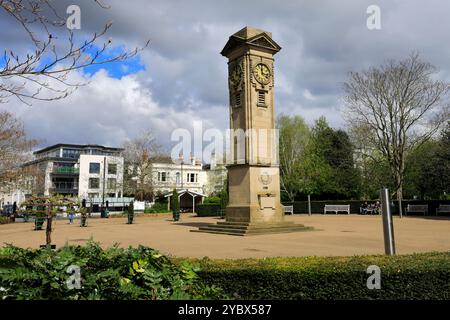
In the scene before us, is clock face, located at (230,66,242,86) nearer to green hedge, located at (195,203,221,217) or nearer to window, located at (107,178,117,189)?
green hedge, located at (195,203,221,217)

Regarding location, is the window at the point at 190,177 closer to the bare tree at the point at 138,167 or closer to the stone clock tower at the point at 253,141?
the bare tree at the point at 138,167

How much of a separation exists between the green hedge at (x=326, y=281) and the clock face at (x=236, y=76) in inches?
620

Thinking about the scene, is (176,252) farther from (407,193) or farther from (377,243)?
(407,193)

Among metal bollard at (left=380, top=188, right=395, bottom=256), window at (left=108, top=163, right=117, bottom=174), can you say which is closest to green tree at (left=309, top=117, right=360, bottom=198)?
window at (left=108, top=163, right=117, bottom=174)

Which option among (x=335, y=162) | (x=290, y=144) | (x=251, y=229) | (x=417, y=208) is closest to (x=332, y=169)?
(x=335, y=162)

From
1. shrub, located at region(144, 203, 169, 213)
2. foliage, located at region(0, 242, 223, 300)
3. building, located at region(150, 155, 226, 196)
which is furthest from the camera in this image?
building, located at region(150, 155, 226, 196)

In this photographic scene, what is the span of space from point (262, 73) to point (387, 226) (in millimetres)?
13494

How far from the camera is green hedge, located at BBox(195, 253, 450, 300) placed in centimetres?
598

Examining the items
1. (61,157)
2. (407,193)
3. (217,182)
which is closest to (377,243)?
(407,193)

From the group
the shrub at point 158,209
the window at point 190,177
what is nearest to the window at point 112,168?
the window at point 190,177

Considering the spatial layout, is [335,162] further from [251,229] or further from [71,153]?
[71,153]

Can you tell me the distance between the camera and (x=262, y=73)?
20.9 meters

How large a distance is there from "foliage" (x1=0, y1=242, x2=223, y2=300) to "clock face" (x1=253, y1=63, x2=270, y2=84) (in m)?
16.6

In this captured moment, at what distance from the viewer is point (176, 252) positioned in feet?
41.3
